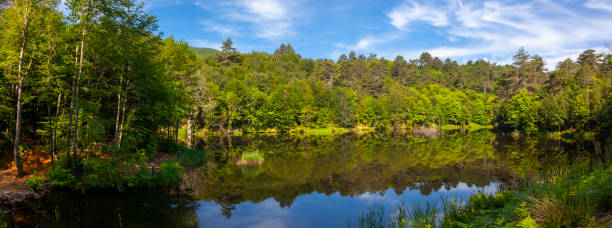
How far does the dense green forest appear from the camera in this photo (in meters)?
15.3

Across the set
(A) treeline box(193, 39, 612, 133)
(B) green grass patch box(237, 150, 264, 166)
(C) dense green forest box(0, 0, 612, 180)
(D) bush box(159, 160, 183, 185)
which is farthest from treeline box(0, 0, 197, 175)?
(A) treeline box(193, 39, 612, 133)

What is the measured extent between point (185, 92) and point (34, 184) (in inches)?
614

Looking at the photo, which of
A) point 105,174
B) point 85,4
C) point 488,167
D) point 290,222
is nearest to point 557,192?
point 290,222

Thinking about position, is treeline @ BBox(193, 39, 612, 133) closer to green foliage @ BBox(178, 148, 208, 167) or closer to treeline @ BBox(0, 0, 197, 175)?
green foliage @ BBox(178, 148, 208, 167)

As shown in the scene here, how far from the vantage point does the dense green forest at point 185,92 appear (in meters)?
15.3

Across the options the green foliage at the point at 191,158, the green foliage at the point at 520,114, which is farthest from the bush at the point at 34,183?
the green foliage at the point at 520,114

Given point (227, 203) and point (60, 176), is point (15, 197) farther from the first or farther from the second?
point (227, 203)

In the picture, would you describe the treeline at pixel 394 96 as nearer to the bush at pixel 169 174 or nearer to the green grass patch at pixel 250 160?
the green grass patch at pixel 250 160

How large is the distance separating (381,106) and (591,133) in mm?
50092

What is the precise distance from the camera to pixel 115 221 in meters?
12.2

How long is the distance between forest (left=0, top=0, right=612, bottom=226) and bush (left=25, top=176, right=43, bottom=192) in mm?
59

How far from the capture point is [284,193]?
A: 18.0 m

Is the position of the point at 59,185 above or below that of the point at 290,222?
above

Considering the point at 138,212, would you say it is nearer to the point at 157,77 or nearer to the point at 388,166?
the point at 157,77
